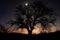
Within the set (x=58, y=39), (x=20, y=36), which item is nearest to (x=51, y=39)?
(x=58, y=39)

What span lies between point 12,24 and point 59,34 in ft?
35.5

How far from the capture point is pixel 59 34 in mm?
42344

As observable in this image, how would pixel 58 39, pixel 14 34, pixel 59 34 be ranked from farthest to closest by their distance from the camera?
pixel 14 34 → pixel 59 34 → pixel 58 39

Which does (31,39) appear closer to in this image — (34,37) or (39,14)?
(34,37)

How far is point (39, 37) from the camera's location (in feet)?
138

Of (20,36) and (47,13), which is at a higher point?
(47,13)

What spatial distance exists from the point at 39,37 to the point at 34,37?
3.79 feet

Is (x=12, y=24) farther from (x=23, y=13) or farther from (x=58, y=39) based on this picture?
(x=58, y=39)

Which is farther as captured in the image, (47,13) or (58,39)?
(47,13)

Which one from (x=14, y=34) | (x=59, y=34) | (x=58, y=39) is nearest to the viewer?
(x=58, y=39)

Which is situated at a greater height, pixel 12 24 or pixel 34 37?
pixel 12 24

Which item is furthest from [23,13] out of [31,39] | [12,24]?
[31,39]

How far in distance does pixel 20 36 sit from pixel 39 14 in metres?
6.83

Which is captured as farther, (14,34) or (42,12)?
(14,34)
